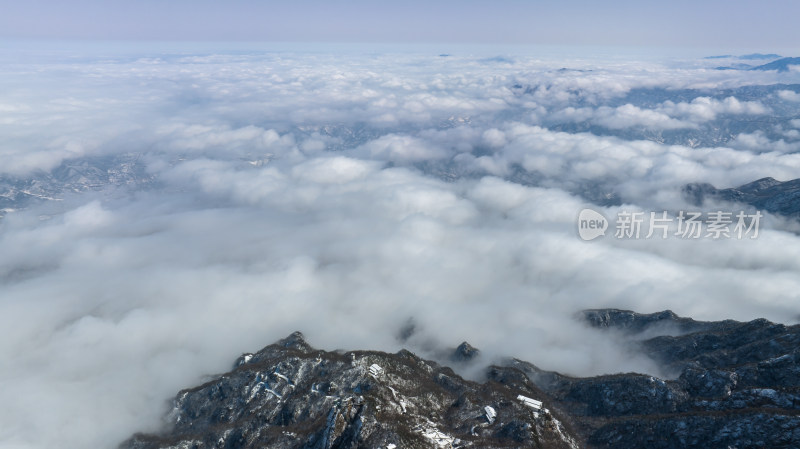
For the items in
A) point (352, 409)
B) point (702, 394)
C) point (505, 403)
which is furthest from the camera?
point (505, 403)

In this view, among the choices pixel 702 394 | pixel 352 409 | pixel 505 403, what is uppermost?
pixel 352 409

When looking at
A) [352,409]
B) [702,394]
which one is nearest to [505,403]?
[352,409]

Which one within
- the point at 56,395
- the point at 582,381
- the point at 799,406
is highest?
the point at 799,406

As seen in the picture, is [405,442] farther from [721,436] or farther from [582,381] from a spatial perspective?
[582,381]

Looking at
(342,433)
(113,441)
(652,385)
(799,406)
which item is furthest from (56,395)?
(799,406)

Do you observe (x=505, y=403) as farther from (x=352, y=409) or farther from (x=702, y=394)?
(x=702, y=394)

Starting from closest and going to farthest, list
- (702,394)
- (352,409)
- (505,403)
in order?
(352,409) < (702,394) < (505,403)

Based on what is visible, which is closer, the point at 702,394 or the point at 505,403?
the point at 702,394
